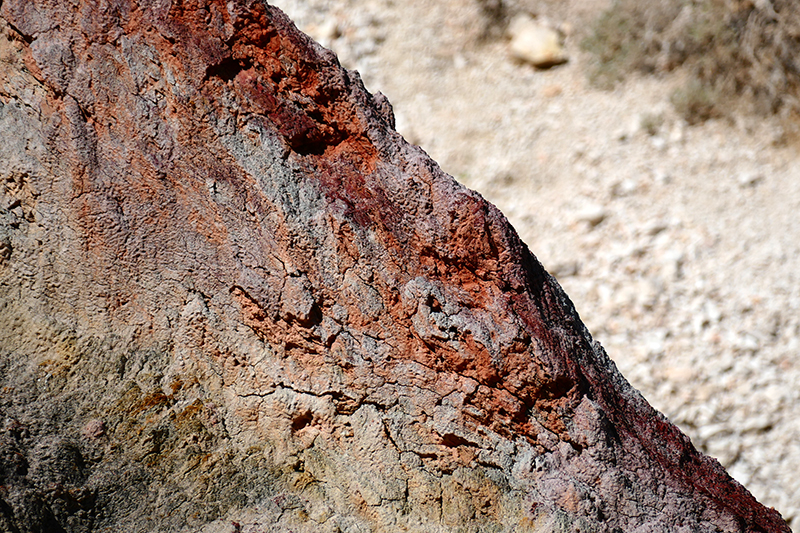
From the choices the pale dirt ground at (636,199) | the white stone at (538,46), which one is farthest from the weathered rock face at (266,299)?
the white stone at (538,46)

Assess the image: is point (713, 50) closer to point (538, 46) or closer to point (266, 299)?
point (538, 46)

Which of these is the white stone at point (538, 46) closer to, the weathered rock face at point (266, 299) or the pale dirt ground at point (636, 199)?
the pale dirt ground at point (636, 199)

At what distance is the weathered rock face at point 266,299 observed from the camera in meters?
1.08

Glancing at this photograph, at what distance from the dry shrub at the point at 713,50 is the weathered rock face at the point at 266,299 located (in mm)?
2734

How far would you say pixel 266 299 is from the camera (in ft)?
3.60

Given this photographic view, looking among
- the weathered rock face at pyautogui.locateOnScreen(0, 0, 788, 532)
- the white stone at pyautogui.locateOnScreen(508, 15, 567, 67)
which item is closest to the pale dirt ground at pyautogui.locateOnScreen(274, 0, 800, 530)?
the white stone at pyautogui.locateOnScreen(508, 15, 567, 67)

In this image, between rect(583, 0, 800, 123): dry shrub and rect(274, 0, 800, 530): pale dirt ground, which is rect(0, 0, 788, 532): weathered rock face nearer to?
rect(274, 0, 800, 530): pale dirt ground

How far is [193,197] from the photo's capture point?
1.11 meters

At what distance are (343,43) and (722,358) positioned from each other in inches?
89.6

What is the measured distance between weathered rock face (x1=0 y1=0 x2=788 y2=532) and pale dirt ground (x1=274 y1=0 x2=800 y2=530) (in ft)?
5.94

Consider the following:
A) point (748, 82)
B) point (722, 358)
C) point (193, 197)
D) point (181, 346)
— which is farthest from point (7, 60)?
point (748, 82)

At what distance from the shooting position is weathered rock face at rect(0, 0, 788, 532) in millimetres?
1076

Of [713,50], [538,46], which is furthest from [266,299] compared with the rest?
[713,50]

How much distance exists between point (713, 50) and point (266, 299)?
312cm
